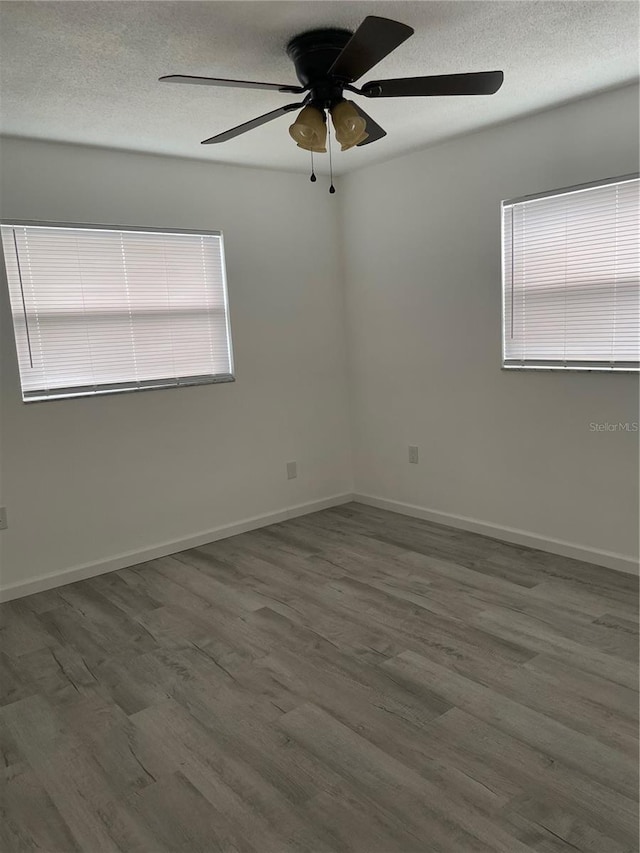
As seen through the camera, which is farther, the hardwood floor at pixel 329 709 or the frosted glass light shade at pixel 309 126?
the frosted glass light shade at pixel 309 126

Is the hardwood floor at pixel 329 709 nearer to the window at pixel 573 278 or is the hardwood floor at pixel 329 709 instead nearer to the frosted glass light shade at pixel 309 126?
the window at pixel 573 278

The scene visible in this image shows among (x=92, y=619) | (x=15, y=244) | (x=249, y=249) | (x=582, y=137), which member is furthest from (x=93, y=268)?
(x=582, y=137)

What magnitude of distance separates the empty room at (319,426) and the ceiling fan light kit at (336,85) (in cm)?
1

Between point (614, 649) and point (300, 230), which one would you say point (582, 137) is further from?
point (614, 649)

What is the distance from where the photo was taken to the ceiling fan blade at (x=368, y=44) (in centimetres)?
177

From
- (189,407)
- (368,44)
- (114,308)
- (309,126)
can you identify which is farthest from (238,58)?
(189,407)

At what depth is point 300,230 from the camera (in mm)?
4586

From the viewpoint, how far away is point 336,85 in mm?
2287

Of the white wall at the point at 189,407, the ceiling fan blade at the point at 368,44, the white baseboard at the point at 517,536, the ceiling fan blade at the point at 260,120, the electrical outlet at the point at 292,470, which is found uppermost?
the ceiling fan blade at the point at 368,44

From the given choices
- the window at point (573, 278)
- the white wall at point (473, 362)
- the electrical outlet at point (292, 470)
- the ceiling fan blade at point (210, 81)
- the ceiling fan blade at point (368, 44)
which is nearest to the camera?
the ceiling fan blade at point (368, 44)

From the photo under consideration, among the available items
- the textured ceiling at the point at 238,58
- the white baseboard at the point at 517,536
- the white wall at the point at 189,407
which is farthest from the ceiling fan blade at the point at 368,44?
the white baseboard at the point at 517,536

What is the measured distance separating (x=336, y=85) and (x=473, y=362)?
213cm

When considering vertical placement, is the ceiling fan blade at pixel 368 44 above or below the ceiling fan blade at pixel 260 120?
above

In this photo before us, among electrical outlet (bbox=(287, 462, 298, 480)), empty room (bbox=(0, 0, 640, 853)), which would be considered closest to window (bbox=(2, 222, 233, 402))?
empty room (bbox=(0, 0, 640, 853))
